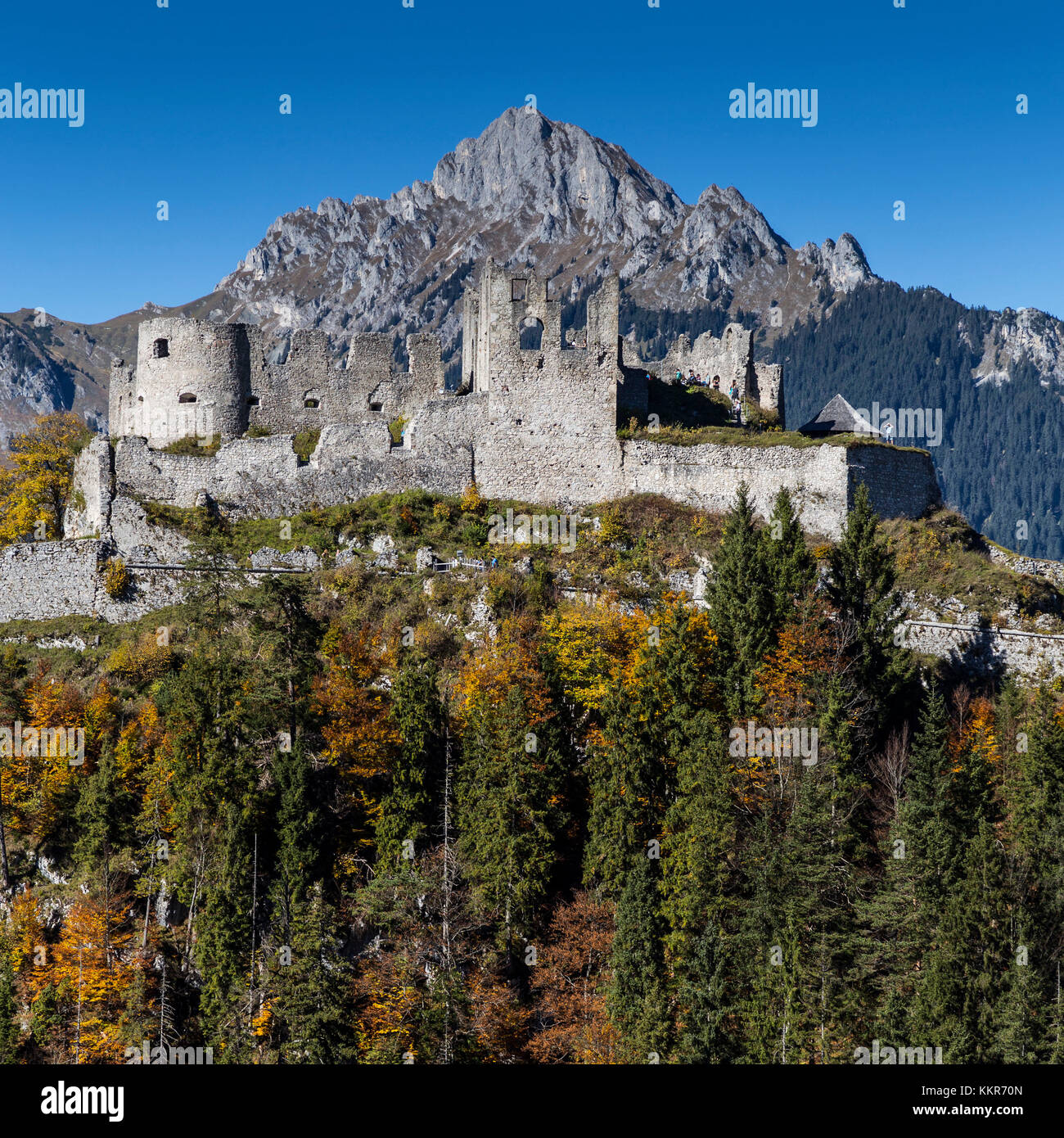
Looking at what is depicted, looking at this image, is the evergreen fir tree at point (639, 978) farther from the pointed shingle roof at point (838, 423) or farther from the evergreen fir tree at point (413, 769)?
the pointed shingle roof at point (838, 423)

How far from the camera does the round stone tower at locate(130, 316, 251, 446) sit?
54.3 meters

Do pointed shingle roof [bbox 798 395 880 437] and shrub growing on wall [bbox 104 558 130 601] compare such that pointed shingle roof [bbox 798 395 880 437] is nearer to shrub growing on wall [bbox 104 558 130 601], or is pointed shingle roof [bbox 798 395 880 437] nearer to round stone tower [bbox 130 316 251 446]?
round stone tower [bbox 130 316 251 446]

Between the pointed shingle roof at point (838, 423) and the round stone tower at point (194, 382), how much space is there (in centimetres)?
2516

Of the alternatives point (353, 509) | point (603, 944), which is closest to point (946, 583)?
point (603, 944)

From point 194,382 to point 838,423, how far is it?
1136 inches

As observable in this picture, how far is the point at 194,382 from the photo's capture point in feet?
178

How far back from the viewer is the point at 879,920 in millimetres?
34031

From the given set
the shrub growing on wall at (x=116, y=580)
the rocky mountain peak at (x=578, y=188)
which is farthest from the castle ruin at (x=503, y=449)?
the rocky mountain peak at (x=578, y=188)

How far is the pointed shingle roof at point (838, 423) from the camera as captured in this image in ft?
177

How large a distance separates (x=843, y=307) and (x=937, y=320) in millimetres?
14767

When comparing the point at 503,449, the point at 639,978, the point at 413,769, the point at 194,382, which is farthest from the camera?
the point at 194,382

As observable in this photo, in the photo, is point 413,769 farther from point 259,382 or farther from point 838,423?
point 838,423

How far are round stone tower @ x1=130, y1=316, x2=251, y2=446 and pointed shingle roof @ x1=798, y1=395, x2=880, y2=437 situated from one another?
990 inches

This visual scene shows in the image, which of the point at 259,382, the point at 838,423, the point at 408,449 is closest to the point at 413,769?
the point at 408,449
